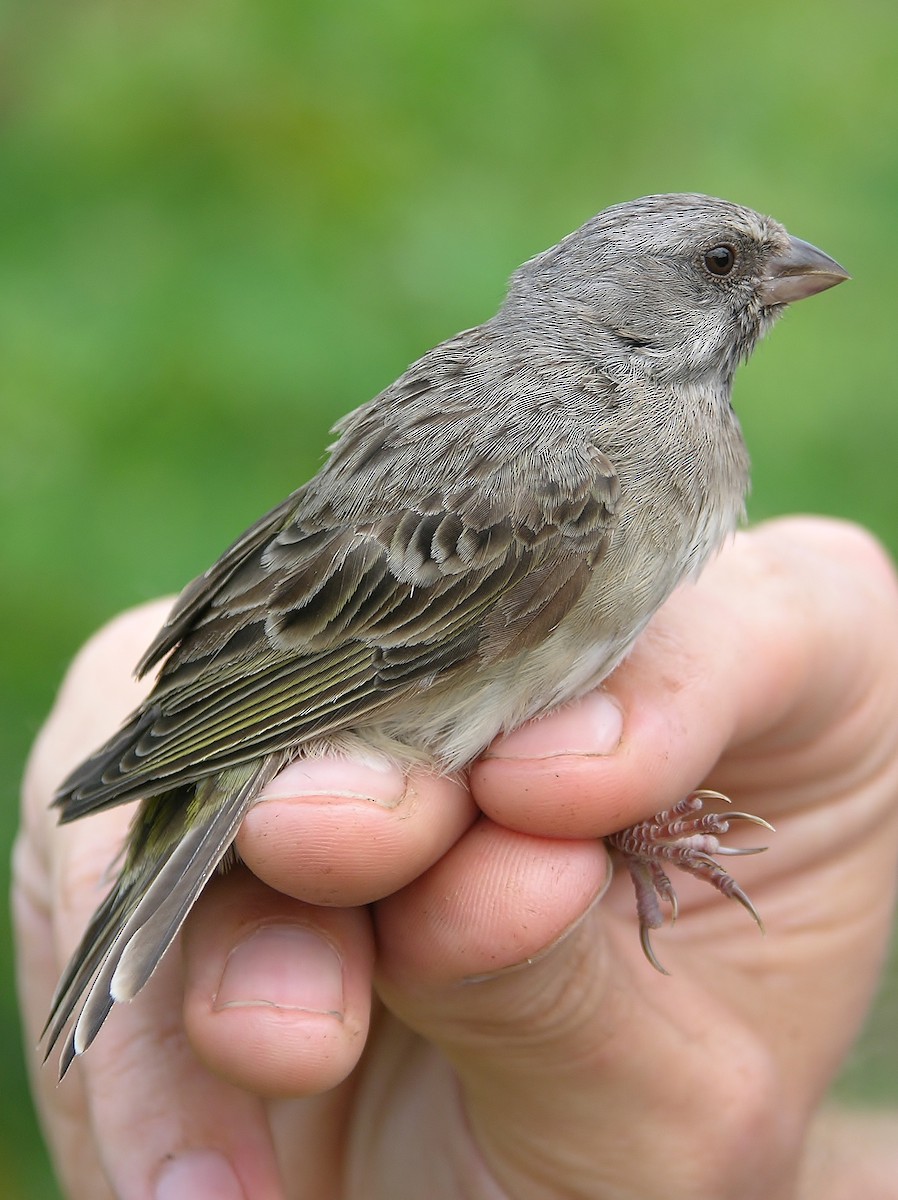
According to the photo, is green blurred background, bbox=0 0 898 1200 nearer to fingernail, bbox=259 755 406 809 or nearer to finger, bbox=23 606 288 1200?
finger, bbox=23 606 288 1200

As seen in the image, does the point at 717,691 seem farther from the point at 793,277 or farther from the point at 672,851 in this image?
the point at 793,277

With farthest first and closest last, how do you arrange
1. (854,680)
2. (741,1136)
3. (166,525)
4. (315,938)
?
(166,525) < (854,680) < (741,1136) < (315,938)

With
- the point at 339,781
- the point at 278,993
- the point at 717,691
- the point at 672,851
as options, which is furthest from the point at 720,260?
the point at 278,993

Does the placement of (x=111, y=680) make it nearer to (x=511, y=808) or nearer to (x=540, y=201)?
(x=511, y=808)

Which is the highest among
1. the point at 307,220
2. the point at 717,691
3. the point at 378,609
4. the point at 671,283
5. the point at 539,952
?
the point at 307,220

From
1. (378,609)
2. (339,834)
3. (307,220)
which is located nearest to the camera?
(339,834)

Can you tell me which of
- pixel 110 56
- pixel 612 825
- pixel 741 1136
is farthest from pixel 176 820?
pixel 110 56

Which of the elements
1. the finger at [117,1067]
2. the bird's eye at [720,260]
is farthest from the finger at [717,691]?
the finger at [117,1067]
